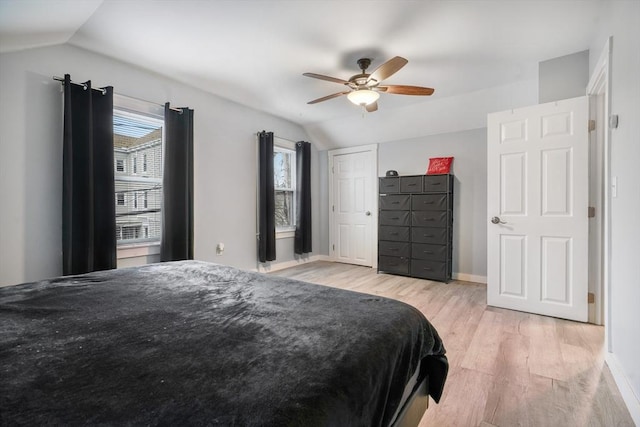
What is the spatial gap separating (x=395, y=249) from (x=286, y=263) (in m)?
1.79

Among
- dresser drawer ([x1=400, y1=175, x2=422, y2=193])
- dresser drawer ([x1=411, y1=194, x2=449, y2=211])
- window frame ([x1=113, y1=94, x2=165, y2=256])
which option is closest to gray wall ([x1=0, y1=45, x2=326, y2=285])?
window frame ([x1=113, y1=94, x2=165, y2=256])

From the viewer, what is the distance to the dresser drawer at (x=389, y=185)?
4268 mm

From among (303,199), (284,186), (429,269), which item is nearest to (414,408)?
(429,269)

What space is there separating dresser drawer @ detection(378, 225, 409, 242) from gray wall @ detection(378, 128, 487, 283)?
2.29ft

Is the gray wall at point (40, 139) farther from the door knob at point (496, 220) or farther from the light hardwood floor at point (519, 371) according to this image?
the door knob at point (496, 220)

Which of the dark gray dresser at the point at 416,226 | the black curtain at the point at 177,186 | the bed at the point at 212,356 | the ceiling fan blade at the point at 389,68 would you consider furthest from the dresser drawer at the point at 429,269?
the black curtain at the point at 177,186

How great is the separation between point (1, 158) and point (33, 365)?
2.39 metres

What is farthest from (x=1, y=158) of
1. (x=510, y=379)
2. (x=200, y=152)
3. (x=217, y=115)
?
(x=510, y=379)

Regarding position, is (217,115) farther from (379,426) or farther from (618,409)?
(618,409)

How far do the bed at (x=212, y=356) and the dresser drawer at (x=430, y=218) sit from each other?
2923 millimetres

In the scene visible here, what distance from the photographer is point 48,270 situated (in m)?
2.45

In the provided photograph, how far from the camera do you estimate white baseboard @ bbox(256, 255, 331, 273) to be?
4374mm

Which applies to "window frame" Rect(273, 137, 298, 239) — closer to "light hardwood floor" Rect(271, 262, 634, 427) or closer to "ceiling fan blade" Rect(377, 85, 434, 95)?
"ceiling fan blade" Rect(377, 85, 434, 95)

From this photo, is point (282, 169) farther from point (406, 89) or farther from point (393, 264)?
point (406, 89)
